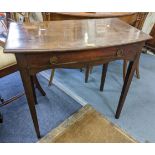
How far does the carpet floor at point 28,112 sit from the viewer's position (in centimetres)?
141

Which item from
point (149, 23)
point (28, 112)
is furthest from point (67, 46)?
point (149, 23)

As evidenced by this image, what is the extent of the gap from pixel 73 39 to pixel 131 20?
1.09 metres

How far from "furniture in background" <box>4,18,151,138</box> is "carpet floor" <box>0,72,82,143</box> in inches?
12.4

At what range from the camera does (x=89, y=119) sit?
1559 mm

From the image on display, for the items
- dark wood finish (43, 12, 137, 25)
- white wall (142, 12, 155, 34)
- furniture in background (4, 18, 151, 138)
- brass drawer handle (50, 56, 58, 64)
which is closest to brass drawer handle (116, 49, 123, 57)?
furniture in background (4, 18, 151, 138)

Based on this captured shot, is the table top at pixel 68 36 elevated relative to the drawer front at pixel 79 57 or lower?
elevated

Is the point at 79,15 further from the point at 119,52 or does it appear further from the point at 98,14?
the point at 119,52

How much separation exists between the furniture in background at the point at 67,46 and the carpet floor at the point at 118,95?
0.57 meters

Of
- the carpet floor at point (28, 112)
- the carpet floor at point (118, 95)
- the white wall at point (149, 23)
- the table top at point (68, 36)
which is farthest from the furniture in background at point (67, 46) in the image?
the white wall at point (149, 23)

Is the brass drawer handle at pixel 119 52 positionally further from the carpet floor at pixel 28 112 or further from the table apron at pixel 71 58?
the carpet floor at pixel 28 112
